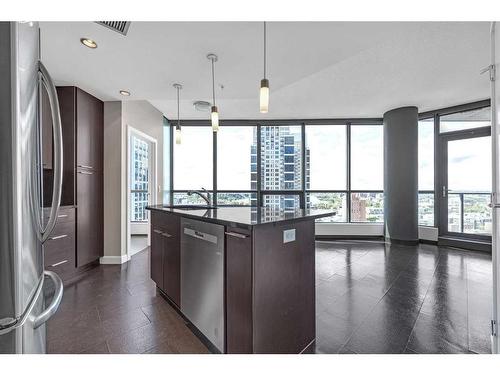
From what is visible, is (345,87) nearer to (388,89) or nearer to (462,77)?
(388,89)

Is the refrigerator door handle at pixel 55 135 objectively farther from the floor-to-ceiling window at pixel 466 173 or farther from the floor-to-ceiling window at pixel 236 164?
the floor-to-ceiling window at pixel 466 173

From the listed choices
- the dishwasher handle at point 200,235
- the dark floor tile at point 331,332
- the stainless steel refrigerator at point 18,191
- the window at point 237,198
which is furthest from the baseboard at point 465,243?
the stainless steel refrigerator at point 18,191

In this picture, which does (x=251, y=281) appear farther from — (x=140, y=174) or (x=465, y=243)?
(x=465, y=243)

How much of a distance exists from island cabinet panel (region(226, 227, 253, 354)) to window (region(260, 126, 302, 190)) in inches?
166

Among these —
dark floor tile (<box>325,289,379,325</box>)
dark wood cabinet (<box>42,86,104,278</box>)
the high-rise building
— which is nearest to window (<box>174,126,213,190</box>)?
the high-rise building

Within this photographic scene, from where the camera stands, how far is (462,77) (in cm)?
332

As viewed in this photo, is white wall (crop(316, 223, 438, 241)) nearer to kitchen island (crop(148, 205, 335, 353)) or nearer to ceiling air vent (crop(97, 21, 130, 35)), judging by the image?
kitchen island (crop(148, 205, 335, 353))

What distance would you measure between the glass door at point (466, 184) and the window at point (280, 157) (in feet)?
9.20

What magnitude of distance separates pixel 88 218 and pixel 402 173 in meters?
5.43

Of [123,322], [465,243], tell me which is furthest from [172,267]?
[465,243]

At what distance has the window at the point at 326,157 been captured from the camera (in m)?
5.48

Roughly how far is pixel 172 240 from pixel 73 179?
1.90 m
